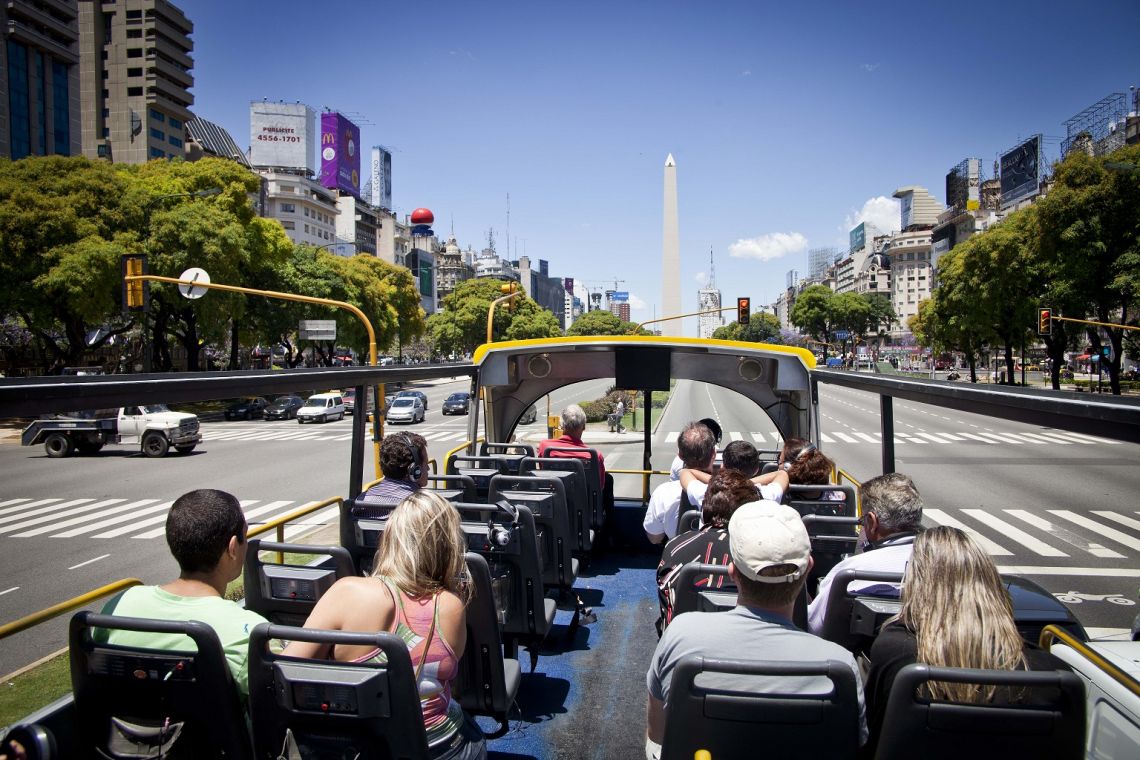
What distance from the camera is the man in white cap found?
2.36m

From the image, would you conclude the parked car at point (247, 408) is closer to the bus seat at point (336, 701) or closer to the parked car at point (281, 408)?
the parked car at point (281, 408)

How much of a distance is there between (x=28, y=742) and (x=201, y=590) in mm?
641

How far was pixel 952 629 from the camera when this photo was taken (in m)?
2.35

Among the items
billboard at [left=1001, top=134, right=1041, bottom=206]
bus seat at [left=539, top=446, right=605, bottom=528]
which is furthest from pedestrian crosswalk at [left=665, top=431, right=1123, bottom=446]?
billboard at [left=1001, top=134, right=1041, bottom=206]

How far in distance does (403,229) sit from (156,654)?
15935 centimetres

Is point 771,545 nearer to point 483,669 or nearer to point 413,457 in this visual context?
point 483,669

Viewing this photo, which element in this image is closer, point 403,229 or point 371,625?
point 371,625

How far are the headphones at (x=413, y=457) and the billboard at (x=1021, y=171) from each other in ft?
368

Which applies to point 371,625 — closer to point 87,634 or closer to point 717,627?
point 87,634

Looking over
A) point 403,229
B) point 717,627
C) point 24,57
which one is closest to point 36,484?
point 717,627

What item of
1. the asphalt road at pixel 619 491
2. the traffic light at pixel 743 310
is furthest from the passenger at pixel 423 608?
the traffic light at pixel 743 310

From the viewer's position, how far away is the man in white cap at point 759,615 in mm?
2361

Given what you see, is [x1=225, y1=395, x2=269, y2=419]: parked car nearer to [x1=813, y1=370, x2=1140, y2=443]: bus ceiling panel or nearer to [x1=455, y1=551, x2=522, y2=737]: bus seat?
[x1=455, y1=551, x2=522, y2=737]: bus seat

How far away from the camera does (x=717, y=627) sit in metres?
2.45
